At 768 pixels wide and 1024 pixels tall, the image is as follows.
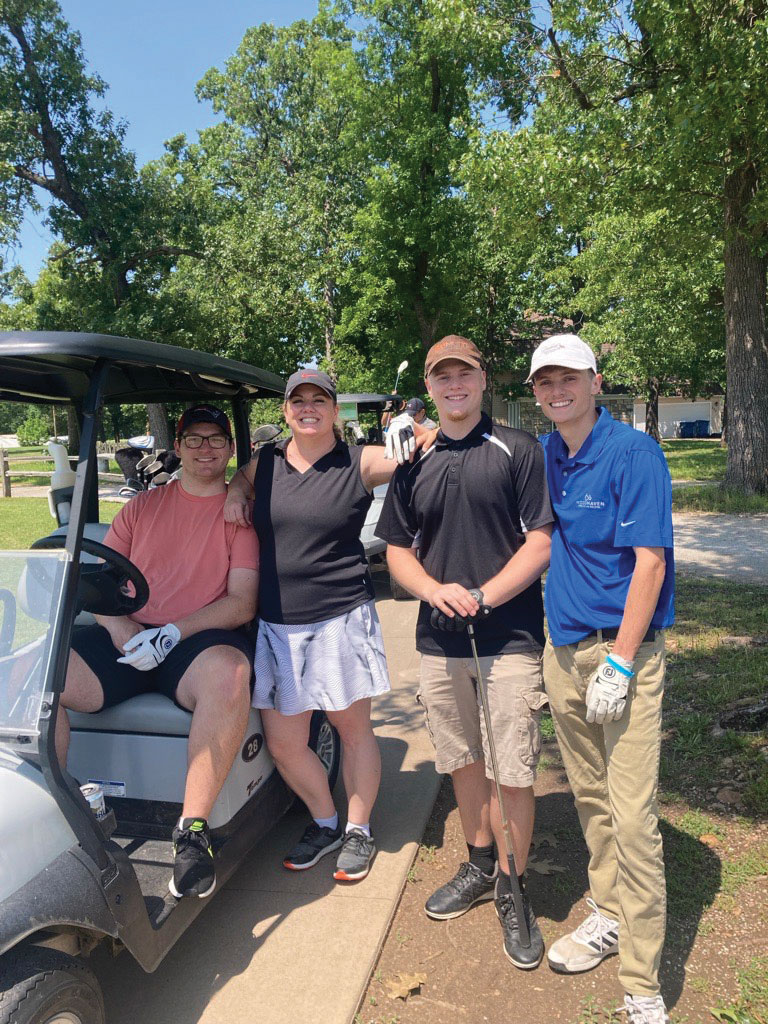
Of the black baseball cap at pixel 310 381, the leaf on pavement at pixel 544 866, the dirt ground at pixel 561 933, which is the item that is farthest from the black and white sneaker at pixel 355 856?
the black baseball cap at pixel 310 381

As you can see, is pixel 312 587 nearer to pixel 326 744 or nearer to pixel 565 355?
pixel 326 744

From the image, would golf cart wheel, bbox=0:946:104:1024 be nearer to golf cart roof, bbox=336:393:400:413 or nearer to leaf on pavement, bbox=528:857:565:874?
leaf on pavement, bbox=528:857:565:874

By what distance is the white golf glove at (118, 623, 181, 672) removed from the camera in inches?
104

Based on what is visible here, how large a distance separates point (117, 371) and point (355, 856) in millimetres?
2148

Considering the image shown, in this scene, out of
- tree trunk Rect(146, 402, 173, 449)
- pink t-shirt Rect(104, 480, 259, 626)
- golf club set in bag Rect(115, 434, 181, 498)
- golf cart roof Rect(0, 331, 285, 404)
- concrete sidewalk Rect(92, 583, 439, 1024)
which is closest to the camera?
golf cart roof Rect(0, 331, 285, 404)

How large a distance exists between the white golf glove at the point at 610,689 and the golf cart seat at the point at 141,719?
4.39ft

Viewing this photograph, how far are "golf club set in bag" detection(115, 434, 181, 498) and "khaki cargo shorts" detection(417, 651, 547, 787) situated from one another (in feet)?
6.62

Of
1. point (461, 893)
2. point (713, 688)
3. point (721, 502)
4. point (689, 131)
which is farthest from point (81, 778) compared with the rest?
point (721, 502)

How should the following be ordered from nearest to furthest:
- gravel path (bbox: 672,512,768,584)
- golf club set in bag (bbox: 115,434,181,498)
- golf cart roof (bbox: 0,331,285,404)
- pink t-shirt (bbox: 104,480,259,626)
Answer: golf cart roof (bbox: 0,331,285,404) < pink t-shirt (bbox: 104,480,259,626) < golf club set in bag (bbox: 115,434,181,498) < gravel path (bbox: 672,512,768,584)

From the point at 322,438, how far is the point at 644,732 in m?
1.57

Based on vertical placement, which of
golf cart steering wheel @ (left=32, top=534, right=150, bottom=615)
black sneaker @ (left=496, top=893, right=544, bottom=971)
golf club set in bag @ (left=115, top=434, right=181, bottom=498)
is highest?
golf club set in bag @ (left=115, top=434, right=181, bottom=498)

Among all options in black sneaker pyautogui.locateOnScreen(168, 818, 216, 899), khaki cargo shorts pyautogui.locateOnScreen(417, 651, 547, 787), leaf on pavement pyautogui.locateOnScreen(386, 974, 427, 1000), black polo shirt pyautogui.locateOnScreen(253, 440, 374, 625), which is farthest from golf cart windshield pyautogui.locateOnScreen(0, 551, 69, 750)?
leaf on pavement pyautogui.locateOnScreen(386, 974, 427, 1000)

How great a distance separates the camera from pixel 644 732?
2.29m

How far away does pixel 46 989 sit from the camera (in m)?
1.75
